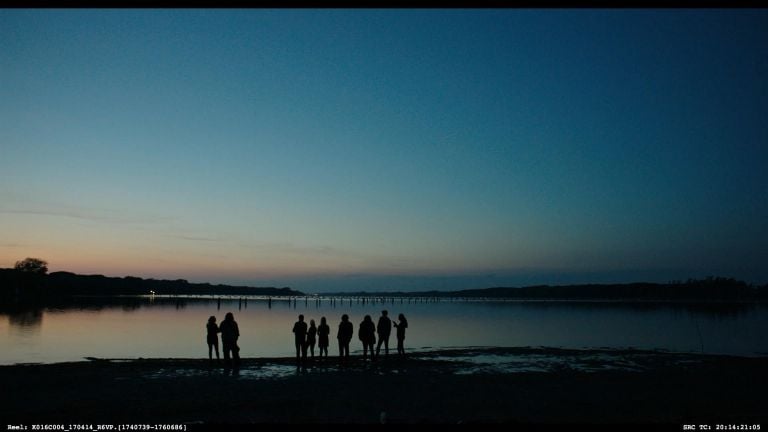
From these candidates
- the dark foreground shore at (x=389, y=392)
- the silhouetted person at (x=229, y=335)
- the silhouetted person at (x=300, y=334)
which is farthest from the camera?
the silhouetted person at (x=300, y=334)

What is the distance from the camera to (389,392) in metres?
13.6

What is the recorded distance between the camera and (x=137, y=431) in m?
7.96

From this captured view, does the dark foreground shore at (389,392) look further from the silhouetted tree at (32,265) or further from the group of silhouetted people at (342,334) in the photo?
the silhouetted tree at (32,265)

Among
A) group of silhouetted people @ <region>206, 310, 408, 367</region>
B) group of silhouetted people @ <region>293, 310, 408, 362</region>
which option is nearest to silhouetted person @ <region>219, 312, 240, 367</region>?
group of silhouetted people @ <region>206, 310, 408, 367</region>

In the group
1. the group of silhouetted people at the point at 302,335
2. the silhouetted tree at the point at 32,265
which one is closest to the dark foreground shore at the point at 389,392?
the group of silhouetted people at the point at 302,335

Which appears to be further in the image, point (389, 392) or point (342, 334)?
point (342, 334)

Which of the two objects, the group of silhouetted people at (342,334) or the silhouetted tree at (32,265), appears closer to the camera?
the group of silhouetted people at (342,334)

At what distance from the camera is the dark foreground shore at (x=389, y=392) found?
10836 millimetres

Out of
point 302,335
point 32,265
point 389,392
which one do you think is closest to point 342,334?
point 302,335

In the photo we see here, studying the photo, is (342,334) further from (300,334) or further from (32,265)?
(32,265)

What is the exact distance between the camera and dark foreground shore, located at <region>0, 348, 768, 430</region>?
10836 mm

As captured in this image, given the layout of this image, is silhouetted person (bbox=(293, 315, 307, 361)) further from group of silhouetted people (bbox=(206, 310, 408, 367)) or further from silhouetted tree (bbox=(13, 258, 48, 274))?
silhouetted tree (bbox=(13, 258, 48, 274))

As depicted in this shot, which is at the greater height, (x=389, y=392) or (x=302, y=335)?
(x=302, y=335)
